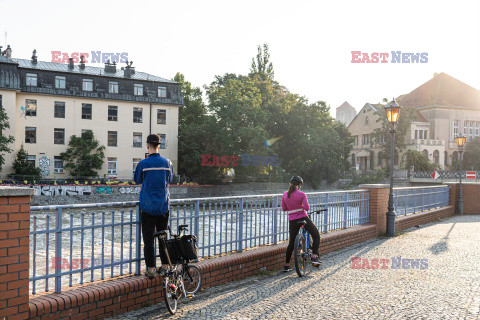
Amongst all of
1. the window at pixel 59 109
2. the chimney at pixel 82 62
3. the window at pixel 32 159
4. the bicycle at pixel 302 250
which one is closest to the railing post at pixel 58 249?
the bicycle at pixel 302 250

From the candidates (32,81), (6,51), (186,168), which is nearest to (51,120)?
(32,81)

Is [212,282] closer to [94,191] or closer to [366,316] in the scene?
[366,316]

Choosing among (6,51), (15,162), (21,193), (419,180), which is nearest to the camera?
(21,193)

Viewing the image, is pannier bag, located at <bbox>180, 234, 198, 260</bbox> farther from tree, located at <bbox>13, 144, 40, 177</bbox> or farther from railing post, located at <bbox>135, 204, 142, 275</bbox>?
tree, located at <bbox>13, 144, 40, 177</bbox>

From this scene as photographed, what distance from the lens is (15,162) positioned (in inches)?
1670

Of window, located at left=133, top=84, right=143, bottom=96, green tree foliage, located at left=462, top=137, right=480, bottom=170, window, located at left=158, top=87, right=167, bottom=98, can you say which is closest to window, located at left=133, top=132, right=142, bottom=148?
window, located at left=133, top=84, right=143, bottom=96

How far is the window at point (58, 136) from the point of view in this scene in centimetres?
4531

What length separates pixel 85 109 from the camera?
46.8m

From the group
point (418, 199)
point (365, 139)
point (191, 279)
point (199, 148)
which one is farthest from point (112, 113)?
point (365, 139)

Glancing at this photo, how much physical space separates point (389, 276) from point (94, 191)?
3376cm

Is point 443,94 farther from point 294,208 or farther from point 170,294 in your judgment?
point 170,294

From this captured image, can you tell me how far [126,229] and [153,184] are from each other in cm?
72

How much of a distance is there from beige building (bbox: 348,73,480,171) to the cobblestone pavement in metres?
60.5

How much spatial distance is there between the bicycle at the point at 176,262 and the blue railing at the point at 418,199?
10601mm
